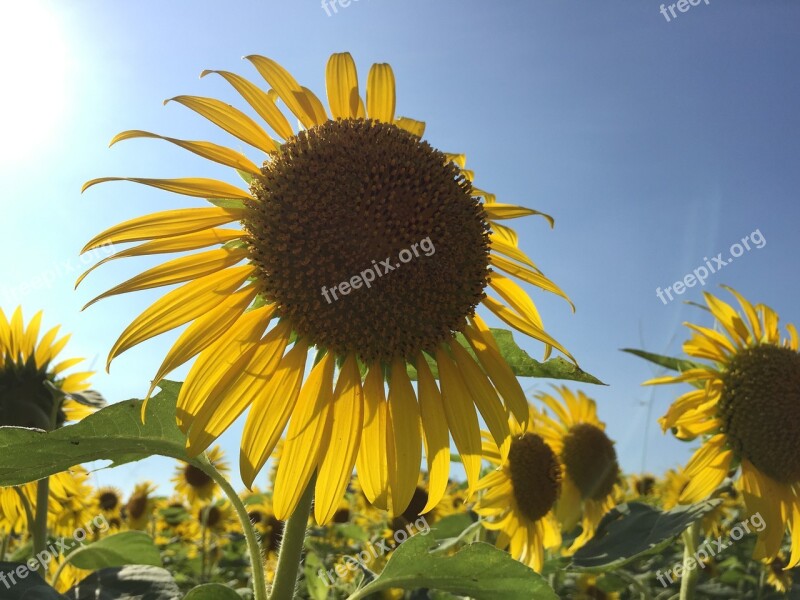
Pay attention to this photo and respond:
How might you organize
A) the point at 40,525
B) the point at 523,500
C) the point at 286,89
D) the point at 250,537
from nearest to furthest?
1. the point at 250,537
2. the point at 286,89
3. the point at 40,525
4. the point at 523,500

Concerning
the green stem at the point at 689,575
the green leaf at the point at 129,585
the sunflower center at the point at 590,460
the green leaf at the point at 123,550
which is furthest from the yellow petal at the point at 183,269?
the sunflower center at the point at 590,460

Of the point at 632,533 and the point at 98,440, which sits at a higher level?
the point at 98,440

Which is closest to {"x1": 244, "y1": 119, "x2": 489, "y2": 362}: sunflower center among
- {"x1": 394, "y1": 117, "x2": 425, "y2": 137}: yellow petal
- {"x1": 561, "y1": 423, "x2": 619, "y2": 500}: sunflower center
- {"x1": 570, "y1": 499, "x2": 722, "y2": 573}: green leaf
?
{"x1": 394, "y1": 117, "x2": 425, "y2": 137}: yellow petal

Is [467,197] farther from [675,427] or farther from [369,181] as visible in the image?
[675,427]

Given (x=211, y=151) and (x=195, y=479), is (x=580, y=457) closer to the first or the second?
(x=211, y=151)

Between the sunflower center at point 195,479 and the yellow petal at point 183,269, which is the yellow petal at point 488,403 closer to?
the yellow petal at point 183,269

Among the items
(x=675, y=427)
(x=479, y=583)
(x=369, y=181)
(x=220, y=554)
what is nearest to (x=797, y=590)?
(x=675, y=427)

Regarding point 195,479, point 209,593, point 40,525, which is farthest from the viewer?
point 195,479

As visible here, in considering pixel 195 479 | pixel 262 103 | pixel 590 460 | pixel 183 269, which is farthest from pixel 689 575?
pixel 195 479
